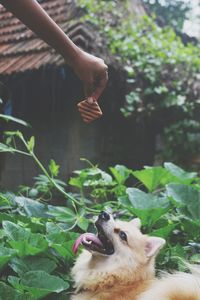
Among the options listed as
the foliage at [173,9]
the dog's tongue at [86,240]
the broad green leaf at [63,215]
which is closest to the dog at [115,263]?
the dog's tongue at [86,240]

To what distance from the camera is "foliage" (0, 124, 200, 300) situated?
6.72ft

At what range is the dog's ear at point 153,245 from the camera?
2264 millimetres

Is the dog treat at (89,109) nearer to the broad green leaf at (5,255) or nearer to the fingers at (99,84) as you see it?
the fingers at (99,84)

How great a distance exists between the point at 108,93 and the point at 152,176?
12.1 feet

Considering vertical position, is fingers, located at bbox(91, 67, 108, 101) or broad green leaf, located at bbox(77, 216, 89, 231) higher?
fingers, located at bbox(91, 67, 108, 101)

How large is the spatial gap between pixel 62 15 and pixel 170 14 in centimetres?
847

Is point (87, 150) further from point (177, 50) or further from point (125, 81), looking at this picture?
point (177, 50)

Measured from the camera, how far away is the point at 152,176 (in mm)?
3021

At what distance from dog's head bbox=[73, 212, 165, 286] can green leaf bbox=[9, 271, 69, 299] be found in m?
0.26

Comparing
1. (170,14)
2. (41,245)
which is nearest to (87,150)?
(41,245)

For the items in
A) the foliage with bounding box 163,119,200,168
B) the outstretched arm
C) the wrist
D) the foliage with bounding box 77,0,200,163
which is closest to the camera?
the outstretched arm

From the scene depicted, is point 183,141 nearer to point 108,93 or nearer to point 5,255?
point 108,93

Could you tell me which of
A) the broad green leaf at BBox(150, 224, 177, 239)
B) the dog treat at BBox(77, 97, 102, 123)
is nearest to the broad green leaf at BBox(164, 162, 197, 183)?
the broad green leaf at BBox(150, 224, 177, 239)

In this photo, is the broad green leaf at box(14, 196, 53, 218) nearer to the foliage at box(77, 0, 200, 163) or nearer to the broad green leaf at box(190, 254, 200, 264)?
the broad green leaf at box(190, 254, 200, 264)
